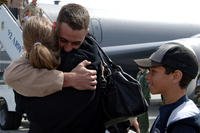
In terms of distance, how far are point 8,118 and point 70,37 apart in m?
8.34

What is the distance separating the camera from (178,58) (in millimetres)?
2252

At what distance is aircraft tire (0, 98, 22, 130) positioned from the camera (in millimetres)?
Result: 10539

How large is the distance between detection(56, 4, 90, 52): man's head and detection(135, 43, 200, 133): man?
41cm

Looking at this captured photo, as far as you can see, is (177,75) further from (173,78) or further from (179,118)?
(179,118)

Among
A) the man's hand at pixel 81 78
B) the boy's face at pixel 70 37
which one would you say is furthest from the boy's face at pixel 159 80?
the boy's face at pixel 70 37

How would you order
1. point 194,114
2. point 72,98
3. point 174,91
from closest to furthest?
point 194,114 < point 174,91 < point 72,98

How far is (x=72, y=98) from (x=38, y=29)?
40 centimetres

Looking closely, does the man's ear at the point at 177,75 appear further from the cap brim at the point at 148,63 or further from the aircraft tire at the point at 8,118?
the aircraft tire at the point at 8,118

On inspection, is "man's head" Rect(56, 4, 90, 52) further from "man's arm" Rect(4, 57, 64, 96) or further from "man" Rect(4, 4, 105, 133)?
"man's arm" Rect(4, 57, 64, 96)

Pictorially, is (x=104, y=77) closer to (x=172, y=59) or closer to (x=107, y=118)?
(x=107, y=118)

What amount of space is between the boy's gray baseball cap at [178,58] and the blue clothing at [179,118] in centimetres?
15

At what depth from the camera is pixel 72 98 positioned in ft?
8.25

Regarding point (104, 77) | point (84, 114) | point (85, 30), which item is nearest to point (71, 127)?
point (84, 114)

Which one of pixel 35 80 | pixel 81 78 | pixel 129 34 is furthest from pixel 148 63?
pixel 129 34
